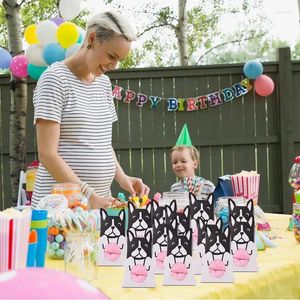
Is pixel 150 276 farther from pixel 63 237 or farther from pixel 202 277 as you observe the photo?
pixel 63 237

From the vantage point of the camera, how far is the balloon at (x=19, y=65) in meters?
4.24

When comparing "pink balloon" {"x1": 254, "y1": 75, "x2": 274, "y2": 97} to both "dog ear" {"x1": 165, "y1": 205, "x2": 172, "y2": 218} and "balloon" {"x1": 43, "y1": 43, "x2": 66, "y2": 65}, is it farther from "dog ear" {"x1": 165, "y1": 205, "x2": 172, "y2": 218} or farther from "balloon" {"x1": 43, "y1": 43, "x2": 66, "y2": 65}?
"dog ear" {"x1": 165, "y1": 205, "x2": 172, "y2": 218}

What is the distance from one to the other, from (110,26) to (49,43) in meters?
2.30

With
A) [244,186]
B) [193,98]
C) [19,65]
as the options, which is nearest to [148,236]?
[244,186]

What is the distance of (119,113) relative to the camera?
5035 mm

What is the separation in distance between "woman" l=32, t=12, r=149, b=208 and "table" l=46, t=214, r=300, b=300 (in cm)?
47

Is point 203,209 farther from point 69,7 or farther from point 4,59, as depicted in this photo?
point 4,59

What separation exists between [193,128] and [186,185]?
261 centimetres

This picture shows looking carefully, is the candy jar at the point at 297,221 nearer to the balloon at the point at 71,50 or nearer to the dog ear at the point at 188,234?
the dog ear at the point at 188,234

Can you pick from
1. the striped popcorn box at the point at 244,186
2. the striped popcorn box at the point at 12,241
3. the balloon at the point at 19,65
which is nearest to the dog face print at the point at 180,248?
the striped popcorn box at the point at 12,241

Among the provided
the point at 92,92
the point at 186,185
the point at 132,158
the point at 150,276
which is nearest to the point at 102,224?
the point at 150,276

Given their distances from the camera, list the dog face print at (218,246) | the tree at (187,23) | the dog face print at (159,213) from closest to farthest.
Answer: the dog face print at (218,246), the dog face print at (159,213), the tree at (187,23)

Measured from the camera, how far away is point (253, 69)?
482 centimetres

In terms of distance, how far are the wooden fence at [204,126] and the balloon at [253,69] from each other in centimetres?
11
